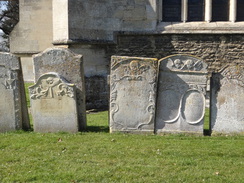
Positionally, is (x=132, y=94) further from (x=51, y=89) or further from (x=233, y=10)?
(x=233, y=10)

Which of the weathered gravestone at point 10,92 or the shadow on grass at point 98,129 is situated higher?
the weathered gravestone at point 10,92

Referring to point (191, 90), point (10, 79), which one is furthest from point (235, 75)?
point (10, 79)

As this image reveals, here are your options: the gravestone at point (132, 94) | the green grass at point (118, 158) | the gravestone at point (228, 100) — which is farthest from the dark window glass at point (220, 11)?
the green grass at point (118, 158)

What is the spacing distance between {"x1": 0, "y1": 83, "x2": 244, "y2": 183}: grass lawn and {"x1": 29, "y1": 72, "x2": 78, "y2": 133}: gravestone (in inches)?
8.4

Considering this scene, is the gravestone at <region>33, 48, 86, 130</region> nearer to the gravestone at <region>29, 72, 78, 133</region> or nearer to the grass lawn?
the gravestone at <region>29, 72, 78, 133</region>

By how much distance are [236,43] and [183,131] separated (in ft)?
18.7

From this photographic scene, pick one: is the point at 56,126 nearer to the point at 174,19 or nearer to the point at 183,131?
the point at 183,131

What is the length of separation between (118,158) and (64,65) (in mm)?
2331

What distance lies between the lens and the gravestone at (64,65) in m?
6.56

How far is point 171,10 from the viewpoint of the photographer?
1185 centimetres

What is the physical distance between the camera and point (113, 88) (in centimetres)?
654

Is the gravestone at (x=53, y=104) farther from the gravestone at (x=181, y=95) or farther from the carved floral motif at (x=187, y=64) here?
the carved floral motif at (x=187, y=64)

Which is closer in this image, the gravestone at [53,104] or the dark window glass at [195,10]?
the gravestone at [53,104]

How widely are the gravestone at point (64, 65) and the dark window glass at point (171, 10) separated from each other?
6033mm
